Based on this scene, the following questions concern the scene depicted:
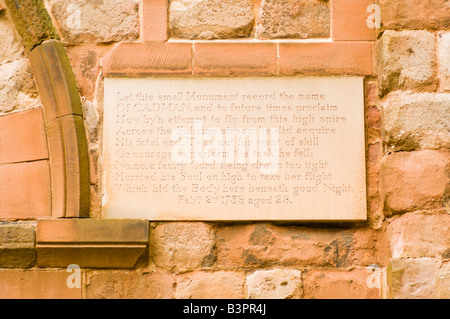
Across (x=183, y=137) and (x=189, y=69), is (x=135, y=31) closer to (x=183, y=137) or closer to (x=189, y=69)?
(x=189, y=69)

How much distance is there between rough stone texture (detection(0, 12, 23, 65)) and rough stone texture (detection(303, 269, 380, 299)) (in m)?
1.97

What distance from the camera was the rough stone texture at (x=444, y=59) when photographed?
270 cm

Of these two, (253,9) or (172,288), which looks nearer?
(172,288)

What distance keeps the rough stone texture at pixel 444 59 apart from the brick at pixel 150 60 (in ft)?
4.21

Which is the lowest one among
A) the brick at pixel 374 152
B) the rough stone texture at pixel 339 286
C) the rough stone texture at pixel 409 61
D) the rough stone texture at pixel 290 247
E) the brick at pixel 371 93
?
the rough stone texture at pixel 339 286

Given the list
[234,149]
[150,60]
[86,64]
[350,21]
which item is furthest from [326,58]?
[86,64]

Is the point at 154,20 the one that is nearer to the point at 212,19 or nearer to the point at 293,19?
the point at 212,19

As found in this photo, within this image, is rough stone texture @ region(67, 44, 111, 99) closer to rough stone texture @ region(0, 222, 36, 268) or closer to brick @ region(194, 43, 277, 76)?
brick @ region(194, 43, 277, 76)

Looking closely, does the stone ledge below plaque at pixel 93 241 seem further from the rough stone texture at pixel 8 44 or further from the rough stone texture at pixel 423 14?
the rough stone texture at pixel 423 14

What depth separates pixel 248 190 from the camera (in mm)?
2818

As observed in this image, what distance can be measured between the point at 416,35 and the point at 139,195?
5.36ft

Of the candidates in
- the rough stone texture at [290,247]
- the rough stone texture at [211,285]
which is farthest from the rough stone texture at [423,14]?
the rough stone texture at [211,285]

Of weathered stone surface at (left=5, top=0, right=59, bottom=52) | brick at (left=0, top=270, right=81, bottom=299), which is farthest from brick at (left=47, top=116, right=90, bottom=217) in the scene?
weathered stone surface at (left=5, top=0, right=59, bottom=52)
